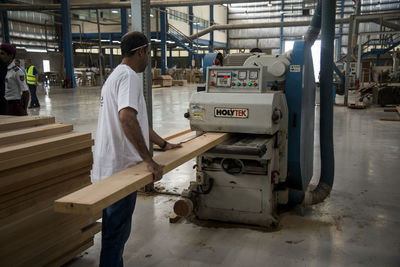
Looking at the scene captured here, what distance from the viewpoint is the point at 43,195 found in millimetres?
2283

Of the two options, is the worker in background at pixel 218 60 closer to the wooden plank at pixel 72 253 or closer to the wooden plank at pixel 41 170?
the wooden plank at pixel 41 170

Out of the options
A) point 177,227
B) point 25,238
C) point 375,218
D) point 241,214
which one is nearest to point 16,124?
point 25,238

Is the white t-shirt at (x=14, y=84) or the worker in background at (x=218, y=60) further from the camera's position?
the white t-shirt at (x=14, y=84)

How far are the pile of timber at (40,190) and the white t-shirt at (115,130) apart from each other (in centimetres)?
45

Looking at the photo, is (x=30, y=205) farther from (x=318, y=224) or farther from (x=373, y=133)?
(x=373, y=133)

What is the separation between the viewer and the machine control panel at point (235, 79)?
120 inches

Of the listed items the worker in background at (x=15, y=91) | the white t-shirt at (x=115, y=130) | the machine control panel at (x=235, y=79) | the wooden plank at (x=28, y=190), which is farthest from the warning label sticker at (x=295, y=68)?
the worker in background at (x=15, y=91)

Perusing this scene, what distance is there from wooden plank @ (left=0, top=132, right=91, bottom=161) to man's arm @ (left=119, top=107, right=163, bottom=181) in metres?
0.68

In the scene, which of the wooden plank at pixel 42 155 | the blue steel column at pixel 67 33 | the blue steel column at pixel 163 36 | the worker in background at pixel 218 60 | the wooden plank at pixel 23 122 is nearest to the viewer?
the wooden plank at pixel 42 155

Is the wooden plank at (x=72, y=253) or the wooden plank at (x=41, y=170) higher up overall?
the wooden plank at (x=41, y=170)

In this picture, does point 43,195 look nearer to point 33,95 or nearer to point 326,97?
point 326,97

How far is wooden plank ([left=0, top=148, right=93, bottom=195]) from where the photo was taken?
2.03 m

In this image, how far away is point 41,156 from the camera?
2.22 metres

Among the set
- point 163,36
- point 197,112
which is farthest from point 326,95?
point 163,36
